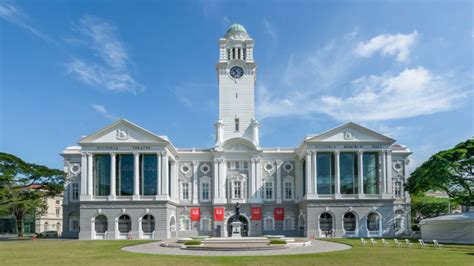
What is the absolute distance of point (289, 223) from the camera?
6122cm

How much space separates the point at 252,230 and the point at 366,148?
17.9m

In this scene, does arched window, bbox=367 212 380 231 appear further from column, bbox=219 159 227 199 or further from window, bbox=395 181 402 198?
column, bbox=219 159 227 199

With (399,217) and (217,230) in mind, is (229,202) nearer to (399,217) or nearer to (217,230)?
(217,230)

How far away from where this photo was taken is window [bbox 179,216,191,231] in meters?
61.1

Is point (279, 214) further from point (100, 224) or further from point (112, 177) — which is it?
point (100, 224)

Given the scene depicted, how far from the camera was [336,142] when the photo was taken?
5653 cm

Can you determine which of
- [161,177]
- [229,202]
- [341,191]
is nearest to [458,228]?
[341,191]

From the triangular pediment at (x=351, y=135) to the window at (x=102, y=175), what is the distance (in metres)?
25.7

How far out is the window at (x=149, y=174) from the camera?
56544 millimetres

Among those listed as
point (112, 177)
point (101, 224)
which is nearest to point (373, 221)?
point (112, 177)

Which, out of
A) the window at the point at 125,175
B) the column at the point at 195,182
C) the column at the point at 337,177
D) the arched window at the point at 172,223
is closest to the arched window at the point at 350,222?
the column at the point at 337,177

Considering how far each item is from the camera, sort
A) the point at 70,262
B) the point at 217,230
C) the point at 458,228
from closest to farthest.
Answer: the point at 70,262
the point at 458,228
the point at 217,230

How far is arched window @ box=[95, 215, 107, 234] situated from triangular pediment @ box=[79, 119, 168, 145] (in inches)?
366

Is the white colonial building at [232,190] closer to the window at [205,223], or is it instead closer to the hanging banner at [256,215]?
the hanging banner at [256,215]
